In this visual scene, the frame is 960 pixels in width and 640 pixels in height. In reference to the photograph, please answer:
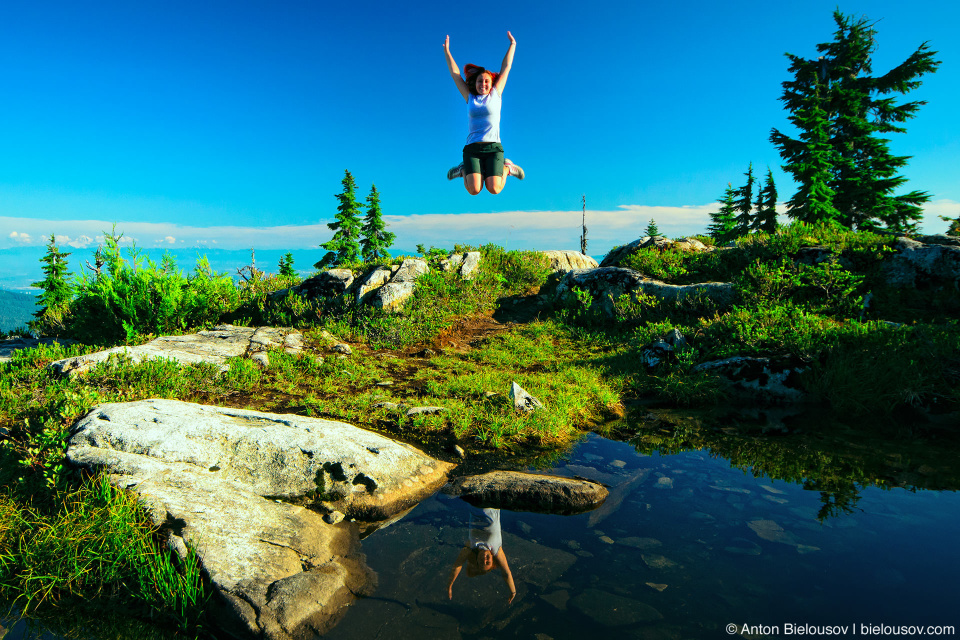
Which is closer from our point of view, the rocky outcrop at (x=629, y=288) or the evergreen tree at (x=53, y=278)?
the rocky outcrop at (x=629, y=288)

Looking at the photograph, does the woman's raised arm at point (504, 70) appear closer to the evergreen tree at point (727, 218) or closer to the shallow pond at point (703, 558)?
the shallow pond at point (703, 558)

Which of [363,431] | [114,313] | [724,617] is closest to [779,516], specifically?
[724,617]

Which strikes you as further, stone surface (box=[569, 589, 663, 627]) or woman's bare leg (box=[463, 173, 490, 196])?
woman's bare leg (box=[463, 173, 490, 196])

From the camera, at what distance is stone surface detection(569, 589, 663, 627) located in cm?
354

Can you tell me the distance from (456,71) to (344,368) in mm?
6402

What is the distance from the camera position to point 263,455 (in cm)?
560

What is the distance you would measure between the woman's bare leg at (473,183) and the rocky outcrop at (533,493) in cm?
541

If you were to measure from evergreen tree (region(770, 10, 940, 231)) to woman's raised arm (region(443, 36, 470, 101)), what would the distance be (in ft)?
83.5

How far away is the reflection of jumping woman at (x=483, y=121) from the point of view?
27.9 ft

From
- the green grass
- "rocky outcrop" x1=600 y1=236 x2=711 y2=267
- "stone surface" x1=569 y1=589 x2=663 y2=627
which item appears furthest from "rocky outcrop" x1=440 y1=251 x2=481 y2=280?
"stone surface" x1=569 y1=589 x2=663 y2=627

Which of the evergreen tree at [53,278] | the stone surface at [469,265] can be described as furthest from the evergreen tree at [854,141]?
the evergreen tree at [53,278]

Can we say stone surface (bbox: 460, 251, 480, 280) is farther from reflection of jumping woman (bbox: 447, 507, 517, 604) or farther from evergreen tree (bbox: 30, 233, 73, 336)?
evergreen tree (bbox: 30, 233, 73, 336)

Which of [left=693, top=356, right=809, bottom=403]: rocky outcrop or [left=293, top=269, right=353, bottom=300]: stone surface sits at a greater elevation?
[left=293, top=269, right=353, bottom=300]: stone surface

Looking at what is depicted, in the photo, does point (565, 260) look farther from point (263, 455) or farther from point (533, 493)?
point (263, 455)
